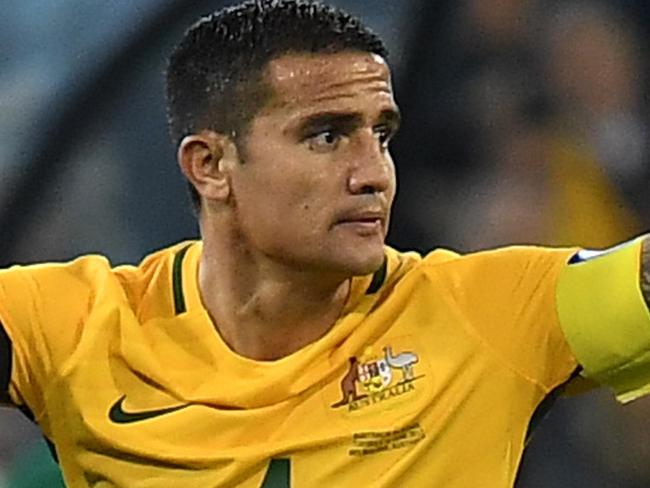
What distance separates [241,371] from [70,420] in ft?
0.50

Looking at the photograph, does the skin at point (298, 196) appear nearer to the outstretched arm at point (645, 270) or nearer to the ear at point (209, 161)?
the ear at point (209, 161)

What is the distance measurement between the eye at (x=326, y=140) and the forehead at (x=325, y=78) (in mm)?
26

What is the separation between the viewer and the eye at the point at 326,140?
1.23 meters

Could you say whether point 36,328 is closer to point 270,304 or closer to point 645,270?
point 270,304

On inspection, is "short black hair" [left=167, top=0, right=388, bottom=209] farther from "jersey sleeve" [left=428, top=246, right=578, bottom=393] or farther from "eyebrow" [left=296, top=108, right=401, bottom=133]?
"jersey sleeve" [left=428, top=246, right=578, bottom=393]

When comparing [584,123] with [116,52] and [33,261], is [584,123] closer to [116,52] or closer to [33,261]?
[116,52]

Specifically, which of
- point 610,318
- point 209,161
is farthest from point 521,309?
point 209,161

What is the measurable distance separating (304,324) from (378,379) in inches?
3.5

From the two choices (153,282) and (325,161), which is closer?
(325,161)

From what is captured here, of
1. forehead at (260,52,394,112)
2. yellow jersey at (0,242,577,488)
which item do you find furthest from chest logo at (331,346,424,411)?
forehead at (260,52,394,112)

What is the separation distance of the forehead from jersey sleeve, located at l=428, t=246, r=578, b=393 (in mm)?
172

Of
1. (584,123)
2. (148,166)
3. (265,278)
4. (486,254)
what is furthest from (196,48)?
(584,123)

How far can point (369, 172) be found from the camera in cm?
121

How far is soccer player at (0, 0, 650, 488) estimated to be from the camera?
3.97ft
